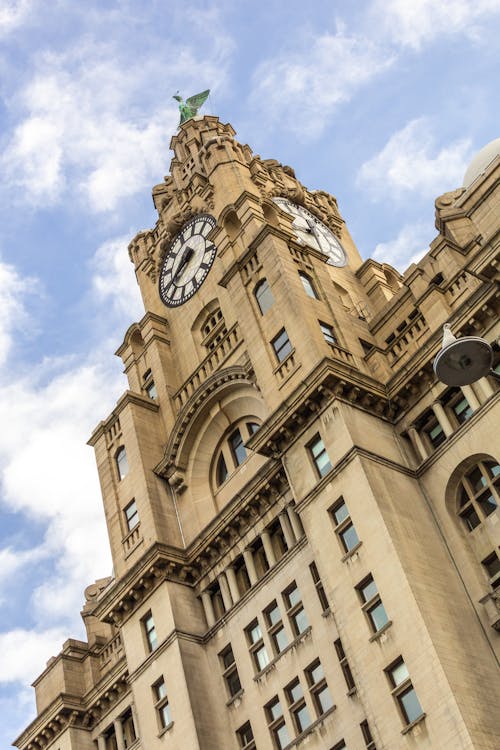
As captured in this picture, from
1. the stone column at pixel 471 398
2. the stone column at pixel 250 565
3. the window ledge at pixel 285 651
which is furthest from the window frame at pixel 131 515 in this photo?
the stone column at pixel 471 398

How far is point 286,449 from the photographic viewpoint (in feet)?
130

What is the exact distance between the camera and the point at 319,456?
38781 millimetres

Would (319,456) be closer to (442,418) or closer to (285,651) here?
(442,418)

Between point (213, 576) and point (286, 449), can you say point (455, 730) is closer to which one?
point (286, 449)

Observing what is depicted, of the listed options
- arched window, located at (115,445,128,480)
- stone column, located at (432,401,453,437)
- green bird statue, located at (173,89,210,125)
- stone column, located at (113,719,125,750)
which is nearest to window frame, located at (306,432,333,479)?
stone column, located at (432,401,453,437)

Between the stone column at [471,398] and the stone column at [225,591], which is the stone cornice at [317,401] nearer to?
the stone column at [471,398]

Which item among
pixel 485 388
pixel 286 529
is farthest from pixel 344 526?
pixel 485 388

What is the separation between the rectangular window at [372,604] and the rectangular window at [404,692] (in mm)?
1504

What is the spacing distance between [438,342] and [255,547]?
10666 mm

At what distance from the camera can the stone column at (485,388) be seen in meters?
36.1

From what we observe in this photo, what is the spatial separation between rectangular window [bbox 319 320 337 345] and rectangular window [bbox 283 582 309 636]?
31.7 feet

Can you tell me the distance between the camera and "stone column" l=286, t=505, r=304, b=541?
1574 inches

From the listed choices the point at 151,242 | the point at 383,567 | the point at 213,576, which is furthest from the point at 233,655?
the point at 151,242

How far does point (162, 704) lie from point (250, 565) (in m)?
6.19
